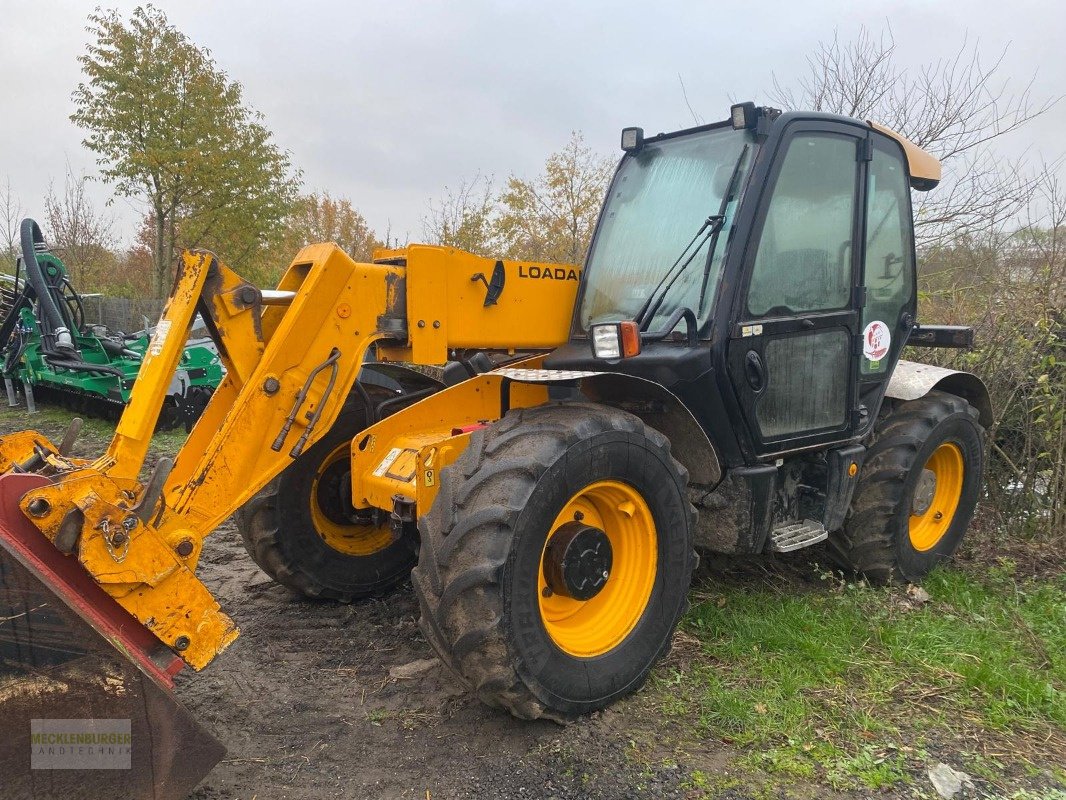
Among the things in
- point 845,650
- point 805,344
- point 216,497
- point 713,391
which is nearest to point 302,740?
point 216,497

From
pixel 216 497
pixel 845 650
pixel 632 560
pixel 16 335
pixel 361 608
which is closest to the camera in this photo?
pixel 216 497

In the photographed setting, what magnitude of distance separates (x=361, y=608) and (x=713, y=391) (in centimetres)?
217

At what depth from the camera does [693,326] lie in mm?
3445

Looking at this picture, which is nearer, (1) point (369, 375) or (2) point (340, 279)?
(2) point (340, 279)

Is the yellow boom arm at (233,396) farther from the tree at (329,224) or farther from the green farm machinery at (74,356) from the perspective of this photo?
the tree at (329,224)

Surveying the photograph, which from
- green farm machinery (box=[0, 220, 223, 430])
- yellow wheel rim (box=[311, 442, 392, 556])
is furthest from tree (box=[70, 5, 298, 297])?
yellow wheel rim (box=[311, 442, 392, 556])

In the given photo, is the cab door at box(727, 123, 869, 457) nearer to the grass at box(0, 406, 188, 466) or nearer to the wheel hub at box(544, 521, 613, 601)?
the wheel hub at box(544, 521, 613, 601)

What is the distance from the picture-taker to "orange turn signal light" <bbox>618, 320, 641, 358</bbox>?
323cm

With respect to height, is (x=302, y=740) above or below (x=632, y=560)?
below

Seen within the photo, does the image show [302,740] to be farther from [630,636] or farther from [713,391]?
[713,391]

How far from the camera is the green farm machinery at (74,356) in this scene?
9078mm

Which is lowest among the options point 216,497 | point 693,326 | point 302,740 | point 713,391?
point 302,740

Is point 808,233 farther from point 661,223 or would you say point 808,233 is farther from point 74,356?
point 74,356

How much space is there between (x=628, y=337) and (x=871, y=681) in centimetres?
183
